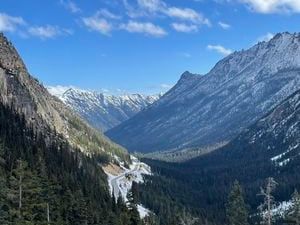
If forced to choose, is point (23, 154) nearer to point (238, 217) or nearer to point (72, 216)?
point (72, 216)

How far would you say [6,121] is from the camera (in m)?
179

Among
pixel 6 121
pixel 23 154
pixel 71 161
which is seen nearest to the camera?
pixel 23 154

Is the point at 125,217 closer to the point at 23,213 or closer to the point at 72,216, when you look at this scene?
the point at 72,216

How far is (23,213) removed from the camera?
275 ft

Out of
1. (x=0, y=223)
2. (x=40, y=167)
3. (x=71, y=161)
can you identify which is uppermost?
(x=71, y=161)

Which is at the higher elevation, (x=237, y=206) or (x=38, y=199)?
(x=38, y=199)

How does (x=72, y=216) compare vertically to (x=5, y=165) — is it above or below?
below

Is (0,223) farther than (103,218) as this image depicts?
No

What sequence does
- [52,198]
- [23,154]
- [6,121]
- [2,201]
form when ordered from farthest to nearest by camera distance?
[6,121] → [23,154] → [52,198] → [2,201]

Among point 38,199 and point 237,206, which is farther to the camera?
point 237,206

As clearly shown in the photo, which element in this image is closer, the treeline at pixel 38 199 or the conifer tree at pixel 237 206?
the treeline at pixel 38 199

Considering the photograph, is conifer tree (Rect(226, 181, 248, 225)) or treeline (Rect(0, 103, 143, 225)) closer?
treeline (Rect(0, 103, 143, 225))

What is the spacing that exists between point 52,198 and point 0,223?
78.2 feet

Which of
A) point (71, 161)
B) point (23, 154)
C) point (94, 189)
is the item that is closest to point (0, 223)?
point (23, 154)
